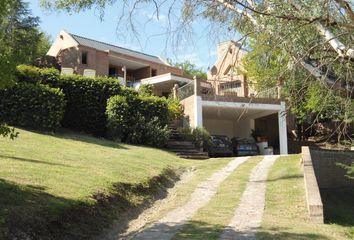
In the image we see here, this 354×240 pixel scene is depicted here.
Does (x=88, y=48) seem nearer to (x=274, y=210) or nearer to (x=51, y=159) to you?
→ (x=51, y=159)

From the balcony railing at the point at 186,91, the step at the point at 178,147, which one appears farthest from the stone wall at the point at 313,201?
the balcony railing at the point at 186,91

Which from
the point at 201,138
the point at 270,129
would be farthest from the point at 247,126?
the point at 201,138

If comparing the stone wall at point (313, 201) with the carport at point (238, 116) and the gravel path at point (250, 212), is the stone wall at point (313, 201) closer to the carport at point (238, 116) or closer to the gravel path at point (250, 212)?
the gravel path at point (250, 212)

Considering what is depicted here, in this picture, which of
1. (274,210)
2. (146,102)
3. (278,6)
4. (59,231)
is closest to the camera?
(278,6)

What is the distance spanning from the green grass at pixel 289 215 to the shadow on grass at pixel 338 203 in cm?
145

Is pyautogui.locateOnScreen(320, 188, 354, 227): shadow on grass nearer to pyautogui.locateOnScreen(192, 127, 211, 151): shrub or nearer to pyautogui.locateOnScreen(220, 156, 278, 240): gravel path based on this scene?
pyautogui.locateOnScreen(220, 156, 278, 240): gravel path

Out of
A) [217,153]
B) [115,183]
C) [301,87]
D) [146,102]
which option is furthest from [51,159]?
[217,153]

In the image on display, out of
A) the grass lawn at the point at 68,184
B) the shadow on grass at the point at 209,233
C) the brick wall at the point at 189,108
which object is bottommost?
the shadow on grass at the point at 209,233

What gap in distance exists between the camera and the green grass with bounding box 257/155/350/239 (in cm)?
936

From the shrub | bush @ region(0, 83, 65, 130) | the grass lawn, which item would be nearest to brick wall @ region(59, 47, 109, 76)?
the shrub

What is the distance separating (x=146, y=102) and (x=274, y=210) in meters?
15.5

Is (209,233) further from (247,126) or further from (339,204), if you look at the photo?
(247,126)

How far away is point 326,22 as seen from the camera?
654 centimetres

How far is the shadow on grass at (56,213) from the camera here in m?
7.60
